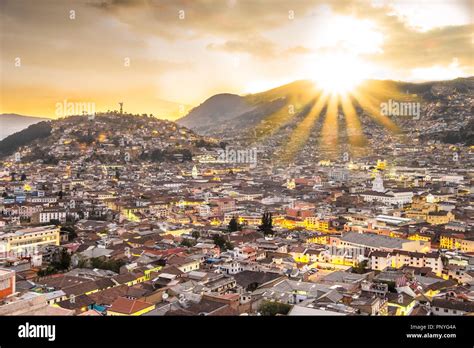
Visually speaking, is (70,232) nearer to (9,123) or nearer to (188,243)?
(188,243)

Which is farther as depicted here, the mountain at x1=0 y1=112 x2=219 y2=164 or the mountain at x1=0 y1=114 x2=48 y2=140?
the mountain at x1=0 y1=112 x2=219 y2=164

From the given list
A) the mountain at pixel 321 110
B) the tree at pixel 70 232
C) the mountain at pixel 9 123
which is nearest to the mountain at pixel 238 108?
the mountain at pixel 321 110

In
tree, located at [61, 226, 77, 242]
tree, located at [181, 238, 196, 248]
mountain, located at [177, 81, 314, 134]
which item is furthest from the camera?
mountain, located at [177, 81, 314, 134]

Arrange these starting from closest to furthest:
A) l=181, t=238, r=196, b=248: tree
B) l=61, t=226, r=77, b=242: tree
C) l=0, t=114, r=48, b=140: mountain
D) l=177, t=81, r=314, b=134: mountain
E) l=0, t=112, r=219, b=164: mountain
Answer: l=181, t=238, r=196, b=248: tree
l=61, t=226, r=77, b=242: tree
l=0, t=114, r=48, b=140: mountain
l=0, t=112, r=219, b=164: mountain
l=177, t=81, r=314, b=134: mountain

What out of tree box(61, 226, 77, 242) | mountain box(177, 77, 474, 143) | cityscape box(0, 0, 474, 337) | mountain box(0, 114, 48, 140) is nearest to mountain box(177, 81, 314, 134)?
mountain box(177, 77, 474, 143)

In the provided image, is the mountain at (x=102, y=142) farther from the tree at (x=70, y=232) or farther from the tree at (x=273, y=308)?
the tree at (x=273, y=308)

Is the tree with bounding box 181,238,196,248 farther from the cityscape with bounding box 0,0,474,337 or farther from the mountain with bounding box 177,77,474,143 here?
the mountain with bounding box 177,77,474,143

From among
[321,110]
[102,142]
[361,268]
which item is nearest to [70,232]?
[361,268]
